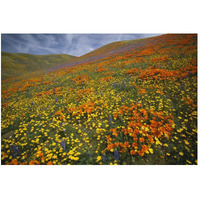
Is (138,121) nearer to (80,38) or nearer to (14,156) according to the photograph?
(14,156)

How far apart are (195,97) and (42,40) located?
6.94 meters

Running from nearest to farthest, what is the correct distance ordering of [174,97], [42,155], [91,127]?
[42,155] < [91,127] < [174,97]

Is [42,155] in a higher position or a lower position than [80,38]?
lower

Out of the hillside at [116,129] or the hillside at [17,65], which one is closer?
the hillside at [116,129]

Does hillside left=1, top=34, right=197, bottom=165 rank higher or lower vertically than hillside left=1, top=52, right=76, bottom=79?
lower

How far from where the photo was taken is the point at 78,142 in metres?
3.09

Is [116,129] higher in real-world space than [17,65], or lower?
lower

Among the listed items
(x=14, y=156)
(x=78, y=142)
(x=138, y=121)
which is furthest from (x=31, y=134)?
(x=138, y=121)

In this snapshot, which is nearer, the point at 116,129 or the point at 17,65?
the point at 116,129

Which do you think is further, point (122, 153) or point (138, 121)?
point (138, 121)

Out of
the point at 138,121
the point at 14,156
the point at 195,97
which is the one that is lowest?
the point at 14,156

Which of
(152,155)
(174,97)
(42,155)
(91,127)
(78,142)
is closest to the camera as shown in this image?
(152,155)

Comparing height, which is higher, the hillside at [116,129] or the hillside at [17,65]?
the hillside at [17,65]

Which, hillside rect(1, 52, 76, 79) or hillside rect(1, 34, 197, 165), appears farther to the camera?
hillside rect(1, 52, 76, 79)
